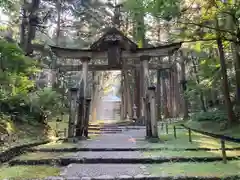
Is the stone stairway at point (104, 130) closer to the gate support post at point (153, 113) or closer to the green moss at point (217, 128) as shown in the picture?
the green moss at point (217, 128)

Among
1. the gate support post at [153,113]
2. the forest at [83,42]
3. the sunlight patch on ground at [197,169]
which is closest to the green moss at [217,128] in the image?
the forest at [83,42]

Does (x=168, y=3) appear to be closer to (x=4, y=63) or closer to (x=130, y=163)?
(x=130, y=163)

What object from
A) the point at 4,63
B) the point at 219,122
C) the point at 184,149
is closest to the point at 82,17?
the point at 4,63

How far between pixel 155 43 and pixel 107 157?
18.5 metres

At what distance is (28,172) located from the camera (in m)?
4.96

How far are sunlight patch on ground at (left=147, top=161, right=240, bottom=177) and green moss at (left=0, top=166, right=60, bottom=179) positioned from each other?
2.12 meters

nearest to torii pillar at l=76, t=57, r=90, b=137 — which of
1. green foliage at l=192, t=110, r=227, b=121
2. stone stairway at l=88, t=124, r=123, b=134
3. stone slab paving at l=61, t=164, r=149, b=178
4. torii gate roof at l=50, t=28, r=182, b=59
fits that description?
torii gate roof at l=50, t=28, r=182, b=59

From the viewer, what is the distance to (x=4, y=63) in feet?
28.3

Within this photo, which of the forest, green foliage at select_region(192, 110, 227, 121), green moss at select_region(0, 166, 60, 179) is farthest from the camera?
green foliage at select_region(192, 110, 227, 121)

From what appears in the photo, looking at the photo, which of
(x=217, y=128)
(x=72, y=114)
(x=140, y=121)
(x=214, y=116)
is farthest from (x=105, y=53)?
(x=140, y=121)

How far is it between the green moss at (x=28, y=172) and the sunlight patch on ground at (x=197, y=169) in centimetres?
212

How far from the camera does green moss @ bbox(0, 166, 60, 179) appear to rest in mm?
4634

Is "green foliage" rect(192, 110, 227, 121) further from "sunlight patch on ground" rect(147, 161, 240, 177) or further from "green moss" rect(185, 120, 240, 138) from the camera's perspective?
"sunlight patch on ground" rect(147, 161, 240, 177)

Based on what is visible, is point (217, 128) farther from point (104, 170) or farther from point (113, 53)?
point (104, 170)
